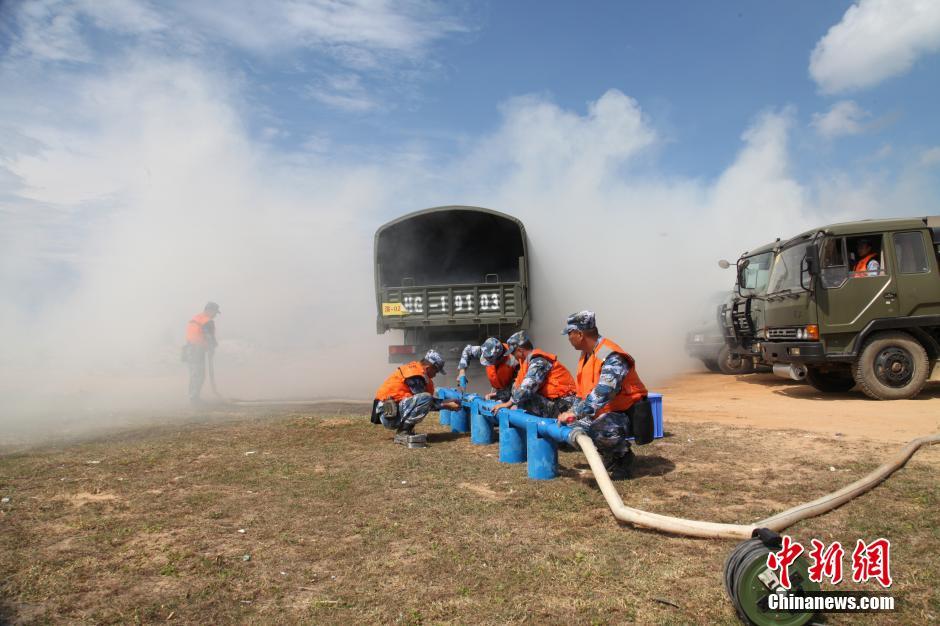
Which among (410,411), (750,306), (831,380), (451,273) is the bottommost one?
(831,380)

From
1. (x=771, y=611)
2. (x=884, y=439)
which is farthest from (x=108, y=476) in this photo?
(x=884, y=439)

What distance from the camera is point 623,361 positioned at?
189 inches

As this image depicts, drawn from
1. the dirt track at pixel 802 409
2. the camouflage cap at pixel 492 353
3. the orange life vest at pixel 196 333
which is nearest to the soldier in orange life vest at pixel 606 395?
the camouflage cap at pixel 492 353

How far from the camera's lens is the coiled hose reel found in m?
2.55

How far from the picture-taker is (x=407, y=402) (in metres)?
6.83

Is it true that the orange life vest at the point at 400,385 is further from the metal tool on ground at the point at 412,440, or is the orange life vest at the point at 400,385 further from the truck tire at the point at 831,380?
the truck tire at the point at 831,380

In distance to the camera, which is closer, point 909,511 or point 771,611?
point 771,611

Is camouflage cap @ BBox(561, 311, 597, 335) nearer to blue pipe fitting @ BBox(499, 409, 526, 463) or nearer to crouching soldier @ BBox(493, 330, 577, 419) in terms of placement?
crouching soldier @ BBox(493, 330, 577, 419)

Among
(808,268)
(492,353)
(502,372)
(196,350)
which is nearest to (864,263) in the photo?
(808,268)

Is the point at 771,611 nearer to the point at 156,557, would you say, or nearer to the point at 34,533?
the point at 156,557

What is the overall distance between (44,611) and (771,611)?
3165mm

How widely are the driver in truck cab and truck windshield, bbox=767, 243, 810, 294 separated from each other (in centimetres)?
Answer: 69

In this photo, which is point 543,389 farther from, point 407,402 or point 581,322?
point 407,402

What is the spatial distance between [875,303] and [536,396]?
5.69 meters
